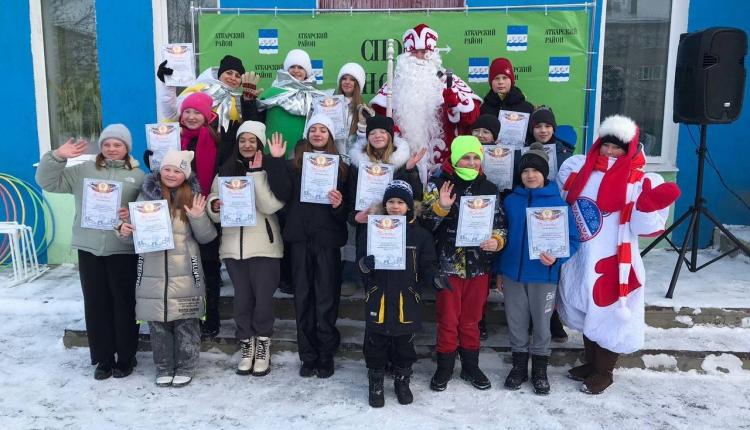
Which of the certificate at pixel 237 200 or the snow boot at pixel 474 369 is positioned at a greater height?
the certificate at pixel 237 200

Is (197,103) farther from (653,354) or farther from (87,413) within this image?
(653,354)

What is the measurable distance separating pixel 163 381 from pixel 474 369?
207cm

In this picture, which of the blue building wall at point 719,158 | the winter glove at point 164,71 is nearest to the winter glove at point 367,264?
the winter glove at point 164,71

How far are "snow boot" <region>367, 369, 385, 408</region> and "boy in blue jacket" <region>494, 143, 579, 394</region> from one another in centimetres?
85

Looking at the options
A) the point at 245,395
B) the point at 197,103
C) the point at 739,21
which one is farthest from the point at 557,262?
the point at 739,21

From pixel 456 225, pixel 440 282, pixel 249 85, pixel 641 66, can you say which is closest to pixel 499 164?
pixel 456 225

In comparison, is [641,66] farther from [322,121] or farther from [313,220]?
[313,220]

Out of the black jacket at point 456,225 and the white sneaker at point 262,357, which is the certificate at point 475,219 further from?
the white sneaker at point 262,357

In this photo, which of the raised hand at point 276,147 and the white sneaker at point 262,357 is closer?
the raised hand at point 276,147

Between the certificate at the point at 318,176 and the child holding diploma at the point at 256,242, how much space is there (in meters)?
0.14

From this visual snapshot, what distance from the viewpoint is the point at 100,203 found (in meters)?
3.69

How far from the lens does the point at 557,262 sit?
368 centimetres

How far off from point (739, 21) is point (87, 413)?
688cm

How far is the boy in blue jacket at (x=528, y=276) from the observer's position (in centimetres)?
366
